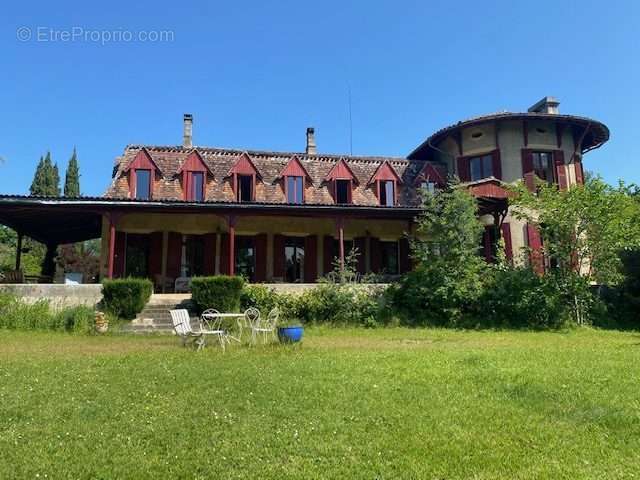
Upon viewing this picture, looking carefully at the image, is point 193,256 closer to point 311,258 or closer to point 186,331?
point 311,258

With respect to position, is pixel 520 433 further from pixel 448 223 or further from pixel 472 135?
pixel 472 135

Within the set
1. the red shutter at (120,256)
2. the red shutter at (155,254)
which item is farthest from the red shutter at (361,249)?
the red shutter at (120,256)

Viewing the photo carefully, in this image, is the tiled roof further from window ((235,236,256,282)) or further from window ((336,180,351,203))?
window ((235,236,256,282))

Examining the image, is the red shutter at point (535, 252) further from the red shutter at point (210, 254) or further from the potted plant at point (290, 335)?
the red shutter at point (210, 254)

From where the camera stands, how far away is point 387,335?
13344 millimetres

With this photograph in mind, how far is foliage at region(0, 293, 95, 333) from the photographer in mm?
13914

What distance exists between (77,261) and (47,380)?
2285 cm

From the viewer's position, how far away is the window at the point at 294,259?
21906mm

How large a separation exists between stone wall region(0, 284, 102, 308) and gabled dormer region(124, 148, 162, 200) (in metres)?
6.21

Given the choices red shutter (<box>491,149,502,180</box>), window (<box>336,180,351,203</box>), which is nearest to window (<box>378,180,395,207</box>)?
window (<box>336,180,351,203</box>)

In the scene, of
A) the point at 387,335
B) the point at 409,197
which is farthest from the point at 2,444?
the point at 409,197

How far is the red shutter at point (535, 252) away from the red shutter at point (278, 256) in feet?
33.2

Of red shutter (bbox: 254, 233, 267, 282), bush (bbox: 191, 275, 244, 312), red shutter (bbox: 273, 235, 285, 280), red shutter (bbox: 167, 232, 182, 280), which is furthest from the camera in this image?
red shutter (bbox: 273, 235, 285, 280)

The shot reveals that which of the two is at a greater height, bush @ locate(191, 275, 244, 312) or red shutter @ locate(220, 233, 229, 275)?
red shutter @ locate(220, 233, 229, 275)
